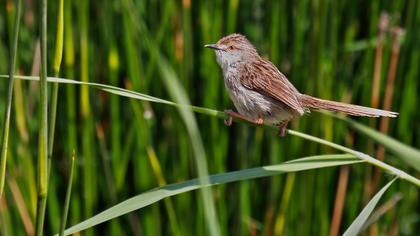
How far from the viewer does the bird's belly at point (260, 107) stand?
2604 mm

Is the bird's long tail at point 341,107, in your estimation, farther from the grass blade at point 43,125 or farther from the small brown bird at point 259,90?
the grass blade at point 43,125

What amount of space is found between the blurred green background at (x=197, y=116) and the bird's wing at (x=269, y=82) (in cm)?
49

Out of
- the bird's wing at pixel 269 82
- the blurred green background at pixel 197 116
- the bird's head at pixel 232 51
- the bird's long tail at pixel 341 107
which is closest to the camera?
the bird's long tail at pixel 341 107

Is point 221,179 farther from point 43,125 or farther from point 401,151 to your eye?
point 43,125

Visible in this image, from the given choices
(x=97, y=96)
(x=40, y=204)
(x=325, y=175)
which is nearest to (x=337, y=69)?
(x=325, y=175)

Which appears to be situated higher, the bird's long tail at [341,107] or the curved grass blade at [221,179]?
the bird's long tail at [341,107]

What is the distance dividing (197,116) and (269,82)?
2.53 ft

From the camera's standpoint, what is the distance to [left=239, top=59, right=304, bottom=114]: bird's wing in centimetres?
254

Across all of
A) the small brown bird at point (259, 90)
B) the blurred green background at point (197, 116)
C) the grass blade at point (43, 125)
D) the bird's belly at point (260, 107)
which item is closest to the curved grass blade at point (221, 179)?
the grass blade at point (43, 125)

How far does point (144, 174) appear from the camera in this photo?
3.33 meters

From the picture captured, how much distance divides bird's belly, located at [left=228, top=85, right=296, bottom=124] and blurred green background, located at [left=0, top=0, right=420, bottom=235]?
590 millimetres

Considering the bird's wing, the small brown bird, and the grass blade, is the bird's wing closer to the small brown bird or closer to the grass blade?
the small brown bird

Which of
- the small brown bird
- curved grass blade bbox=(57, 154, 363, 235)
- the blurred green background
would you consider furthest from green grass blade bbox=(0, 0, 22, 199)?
the blurred green background

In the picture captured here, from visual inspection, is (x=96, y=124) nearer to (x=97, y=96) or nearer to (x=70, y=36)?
(x=97, y=96)
